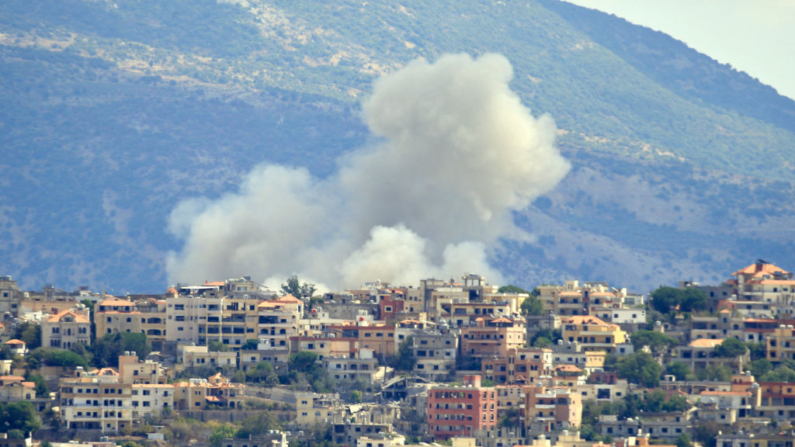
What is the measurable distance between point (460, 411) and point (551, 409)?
3.25 m

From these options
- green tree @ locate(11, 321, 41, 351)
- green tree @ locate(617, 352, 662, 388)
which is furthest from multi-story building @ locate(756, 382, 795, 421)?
green tree @ locate(11, 321, 41, 351)

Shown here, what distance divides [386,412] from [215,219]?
2243 inches

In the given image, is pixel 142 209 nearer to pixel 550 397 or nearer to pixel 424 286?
pixel 424 286

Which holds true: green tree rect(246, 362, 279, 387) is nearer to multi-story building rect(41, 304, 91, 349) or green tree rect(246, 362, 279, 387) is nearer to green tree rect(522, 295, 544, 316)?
multi-story building rect(41, 304, 91, 349)

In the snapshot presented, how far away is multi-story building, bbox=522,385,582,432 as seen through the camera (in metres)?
84.7

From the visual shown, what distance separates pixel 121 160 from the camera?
198 meters

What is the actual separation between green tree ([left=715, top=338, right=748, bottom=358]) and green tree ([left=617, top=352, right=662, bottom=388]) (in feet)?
9.01

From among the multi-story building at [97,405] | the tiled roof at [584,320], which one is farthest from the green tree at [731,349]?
the multi-story building at [97,405]

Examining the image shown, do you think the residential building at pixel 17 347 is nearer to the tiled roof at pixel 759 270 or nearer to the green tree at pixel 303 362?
the green tree at pixel 303 362

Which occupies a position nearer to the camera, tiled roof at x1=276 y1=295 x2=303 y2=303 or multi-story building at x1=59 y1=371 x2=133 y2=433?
multi-story building at x1=59 y1=371 x2=133 y2=433

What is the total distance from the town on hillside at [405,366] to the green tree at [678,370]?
85 mm

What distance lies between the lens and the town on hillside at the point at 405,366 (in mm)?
84375

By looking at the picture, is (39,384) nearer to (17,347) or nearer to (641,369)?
(17,347)

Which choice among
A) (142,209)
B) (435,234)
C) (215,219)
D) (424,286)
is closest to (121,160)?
(142,209)
